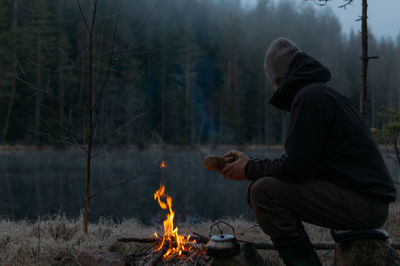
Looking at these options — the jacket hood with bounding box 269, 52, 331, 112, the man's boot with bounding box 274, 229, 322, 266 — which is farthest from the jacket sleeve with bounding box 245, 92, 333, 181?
the man's boot with bounding box 274, 229, 322, 266

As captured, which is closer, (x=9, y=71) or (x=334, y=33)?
(x=9, y=71)

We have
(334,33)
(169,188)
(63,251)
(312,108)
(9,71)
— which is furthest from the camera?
(334,33)

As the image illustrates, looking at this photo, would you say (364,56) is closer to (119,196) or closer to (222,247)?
(222,247)

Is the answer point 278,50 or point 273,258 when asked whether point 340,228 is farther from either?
point 273,258

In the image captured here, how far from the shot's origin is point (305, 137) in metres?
2.14

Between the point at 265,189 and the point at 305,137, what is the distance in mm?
446

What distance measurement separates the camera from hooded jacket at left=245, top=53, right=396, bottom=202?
2146mm

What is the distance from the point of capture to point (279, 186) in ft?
Answer: 7.53

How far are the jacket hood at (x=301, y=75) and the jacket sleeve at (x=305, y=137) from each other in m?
0.23

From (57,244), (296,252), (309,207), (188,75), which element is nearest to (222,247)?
(296,252)

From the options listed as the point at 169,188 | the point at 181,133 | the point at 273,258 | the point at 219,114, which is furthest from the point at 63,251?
the point at 219,114

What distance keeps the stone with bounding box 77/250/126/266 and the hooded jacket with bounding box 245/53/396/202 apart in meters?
1.58

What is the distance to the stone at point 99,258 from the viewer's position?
2.94 m

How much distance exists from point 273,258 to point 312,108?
2145 mm
